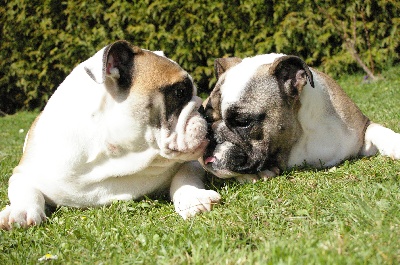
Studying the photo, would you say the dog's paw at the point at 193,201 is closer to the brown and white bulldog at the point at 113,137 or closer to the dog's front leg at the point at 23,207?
the brown and white bulldog at the point at 113,137

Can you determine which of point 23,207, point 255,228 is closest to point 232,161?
point 255,228

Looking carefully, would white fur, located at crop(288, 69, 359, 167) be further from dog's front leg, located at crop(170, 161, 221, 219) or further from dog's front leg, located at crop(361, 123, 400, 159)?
dog's front leg, located at crop(170, 161, 221, 219)

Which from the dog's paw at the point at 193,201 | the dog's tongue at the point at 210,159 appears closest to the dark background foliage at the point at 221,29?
the dog's tongue at the point at 210,159

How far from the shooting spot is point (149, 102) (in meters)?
3.50

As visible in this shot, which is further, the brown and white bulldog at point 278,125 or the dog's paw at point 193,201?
the brown and white bulldog at point 278,125

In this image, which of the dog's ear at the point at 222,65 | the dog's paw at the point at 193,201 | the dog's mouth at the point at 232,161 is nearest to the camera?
the dog's paw at the point at 193,201

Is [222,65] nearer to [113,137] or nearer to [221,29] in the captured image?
[113,137]

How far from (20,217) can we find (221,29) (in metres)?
7.18

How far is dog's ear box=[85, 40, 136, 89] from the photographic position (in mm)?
3391

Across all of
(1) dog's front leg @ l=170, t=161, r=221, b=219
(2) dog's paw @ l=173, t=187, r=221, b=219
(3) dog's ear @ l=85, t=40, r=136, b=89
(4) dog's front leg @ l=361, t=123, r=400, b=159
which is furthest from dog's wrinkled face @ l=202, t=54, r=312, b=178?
(3) dog's ear @ l=85, t=40, r=136, b=89

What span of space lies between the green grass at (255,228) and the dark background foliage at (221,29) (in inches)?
236

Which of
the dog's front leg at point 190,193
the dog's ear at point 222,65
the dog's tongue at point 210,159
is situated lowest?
the dog's front leg at point 190,193

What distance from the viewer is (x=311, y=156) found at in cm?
409

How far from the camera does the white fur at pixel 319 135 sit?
403 cm
